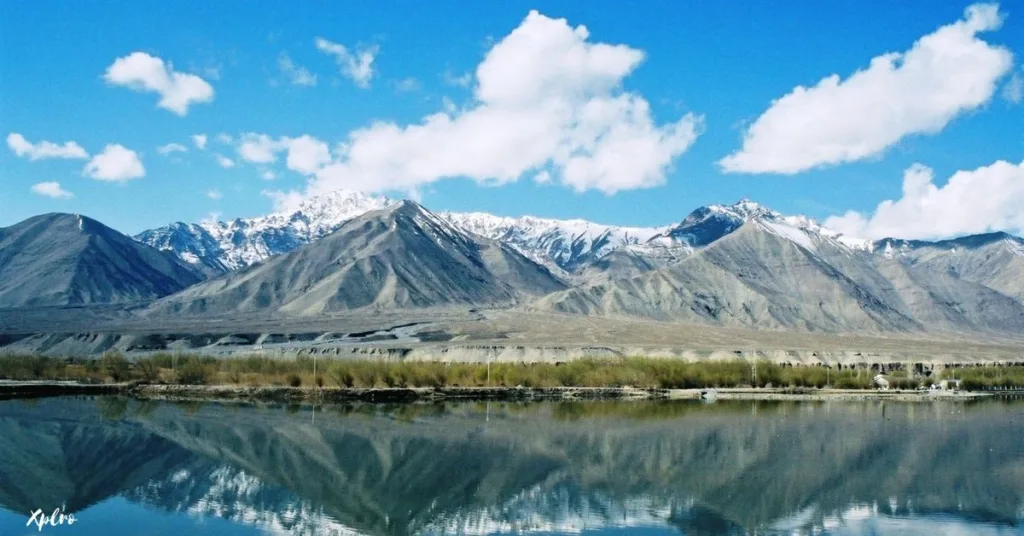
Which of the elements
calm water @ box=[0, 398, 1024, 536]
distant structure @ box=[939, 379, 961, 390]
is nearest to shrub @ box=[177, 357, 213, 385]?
calm water @ box=[0, 398, 1024, 536]

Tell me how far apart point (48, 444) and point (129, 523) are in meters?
17.8

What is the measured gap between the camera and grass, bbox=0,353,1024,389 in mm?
70938

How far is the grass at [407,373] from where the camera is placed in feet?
233

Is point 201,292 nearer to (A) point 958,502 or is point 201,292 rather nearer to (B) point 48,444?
(B) point 48,444

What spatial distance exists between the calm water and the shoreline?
8475 mm

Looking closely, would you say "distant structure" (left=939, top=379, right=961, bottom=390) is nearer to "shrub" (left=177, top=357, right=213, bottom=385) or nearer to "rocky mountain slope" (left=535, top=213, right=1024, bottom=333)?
"shrub" (left=177, top=357, right=213, bottom=385)

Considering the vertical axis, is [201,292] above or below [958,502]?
above

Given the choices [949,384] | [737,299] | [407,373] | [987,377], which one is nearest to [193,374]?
[407,373]

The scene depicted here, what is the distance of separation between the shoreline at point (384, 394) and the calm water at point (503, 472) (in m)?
8.48

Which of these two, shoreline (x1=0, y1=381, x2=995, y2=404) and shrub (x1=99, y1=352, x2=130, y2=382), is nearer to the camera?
shoreline (x1=0, y1=381, x2=995, y2=404)

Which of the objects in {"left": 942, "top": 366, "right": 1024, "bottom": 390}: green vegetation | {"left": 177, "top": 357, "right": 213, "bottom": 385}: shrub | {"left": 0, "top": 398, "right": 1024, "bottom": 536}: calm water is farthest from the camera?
{"left": 942, "top": 366, "right": 1024, "bottom": 390}: green vegetation

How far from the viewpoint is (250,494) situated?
3091 centimetres

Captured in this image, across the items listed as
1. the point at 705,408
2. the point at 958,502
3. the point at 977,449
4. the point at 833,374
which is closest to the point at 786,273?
the point at 833,374

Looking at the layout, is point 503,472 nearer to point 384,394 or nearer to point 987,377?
point 384,394
